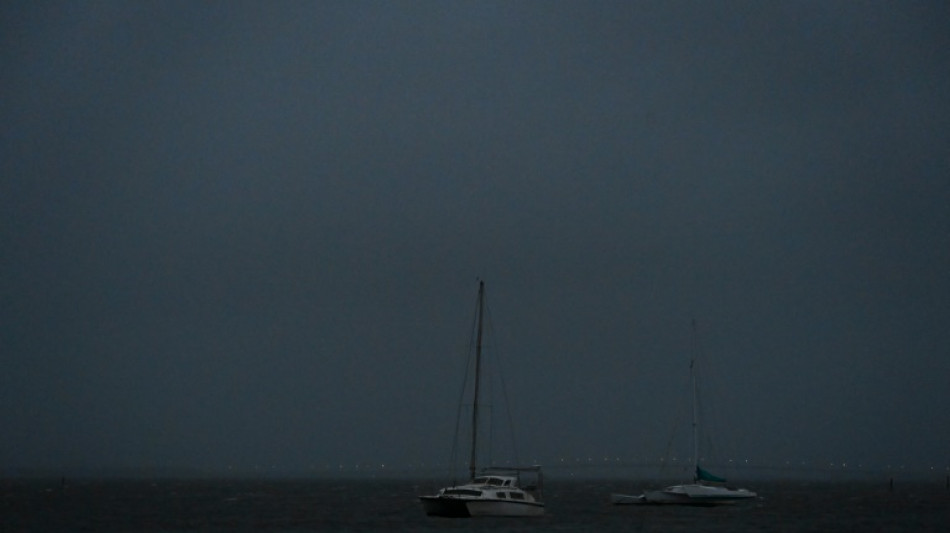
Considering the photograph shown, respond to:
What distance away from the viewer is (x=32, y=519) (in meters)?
92.2

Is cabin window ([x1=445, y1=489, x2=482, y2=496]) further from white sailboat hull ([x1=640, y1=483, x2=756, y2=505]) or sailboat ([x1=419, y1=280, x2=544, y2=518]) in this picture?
white sailboat hull ([x1=640, y1=483, x2=756, y2=505])

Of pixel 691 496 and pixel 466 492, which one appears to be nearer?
pixel 466 492

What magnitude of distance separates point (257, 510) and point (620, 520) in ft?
133

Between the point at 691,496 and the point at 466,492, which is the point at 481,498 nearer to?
the point at 466,492

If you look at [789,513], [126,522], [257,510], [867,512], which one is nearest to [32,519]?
[126,522]

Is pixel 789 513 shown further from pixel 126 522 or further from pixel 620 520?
pixel 126 522

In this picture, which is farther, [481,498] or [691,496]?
[691,496]

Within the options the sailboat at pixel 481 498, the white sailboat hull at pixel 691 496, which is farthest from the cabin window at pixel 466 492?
the white sailboat hull at pixel 691 496

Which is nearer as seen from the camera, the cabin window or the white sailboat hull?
the cabin window

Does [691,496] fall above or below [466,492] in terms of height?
below

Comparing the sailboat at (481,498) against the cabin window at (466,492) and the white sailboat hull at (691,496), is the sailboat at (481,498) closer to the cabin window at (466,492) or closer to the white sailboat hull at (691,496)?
the cabin window at (466,492)

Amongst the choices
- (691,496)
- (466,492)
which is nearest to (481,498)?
(466,492)

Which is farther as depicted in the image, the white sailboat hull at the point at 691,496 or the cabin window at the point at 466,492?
the white sailboat hull at the point at 691,496

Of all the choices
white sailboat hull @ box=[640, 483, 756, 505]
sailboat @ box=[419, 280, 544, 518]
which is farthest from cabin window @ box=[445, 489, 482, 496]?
white sailboat hull @ box=[640, 483, 756, 505]
